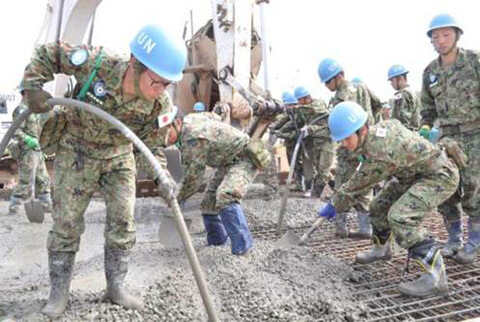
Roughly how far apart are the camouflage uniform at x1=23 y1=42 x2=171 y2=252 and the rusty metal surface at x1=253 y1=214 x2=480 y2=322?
1.60m

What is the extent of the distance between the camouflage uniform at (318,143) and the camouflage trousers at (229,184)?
8.79ft

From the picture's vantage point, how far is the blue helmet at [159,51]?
2.26m

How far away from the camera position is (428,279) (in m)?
2.92

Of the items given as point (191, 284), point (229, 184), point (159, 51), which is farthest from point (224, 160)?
point (159, 51)

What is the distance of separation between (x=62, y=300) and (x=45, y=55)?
1358 mm

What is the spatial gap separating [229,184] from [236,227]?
348mm

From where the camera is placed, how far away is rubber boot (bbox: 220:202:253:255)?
3.57 meters

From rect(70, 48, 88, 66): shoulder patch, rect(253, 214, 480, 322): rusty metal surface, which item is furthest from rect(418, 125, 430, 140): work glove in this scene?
rect(70, 48, 88, 66): shoulder patch

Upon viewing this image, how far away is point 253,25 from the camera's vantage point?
6574 millimetres

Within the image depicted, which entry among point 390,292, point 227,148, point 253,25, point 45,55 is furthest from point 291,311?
point 253,25

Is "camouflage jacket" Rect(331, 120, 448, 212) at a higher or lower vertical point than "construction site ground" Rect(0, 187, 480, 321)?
higher

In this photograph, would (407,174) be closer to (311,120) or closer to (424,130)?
(424,130)

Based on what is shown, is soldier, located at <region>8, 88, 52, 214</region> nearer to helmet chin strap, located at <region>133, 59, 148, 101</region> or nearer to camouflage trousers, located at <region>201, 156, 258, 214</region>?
camouflage trousers, located at <region>201, 156, 258, 214</region>

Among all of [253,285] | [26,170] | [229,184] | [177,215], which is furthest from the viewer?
[26,170]
